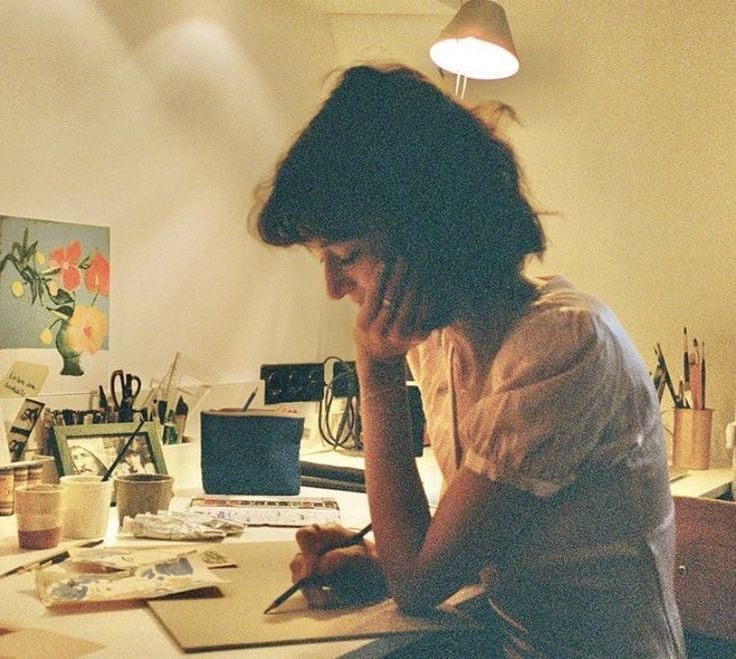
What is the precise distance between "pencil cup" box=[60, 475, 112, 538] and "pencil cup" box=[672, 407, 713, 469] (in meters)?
1.51

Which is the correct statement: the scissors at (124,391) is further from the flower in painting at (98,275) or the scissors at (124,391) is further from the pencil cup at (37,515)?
the pencil cup at (37,515)

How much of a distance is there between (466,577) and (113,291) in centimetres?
113

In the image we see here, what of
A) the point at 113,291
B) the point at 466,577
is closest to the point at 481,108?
the point at 466,577

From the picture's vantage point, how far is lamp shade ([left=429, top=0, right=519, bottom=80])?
6.95ft

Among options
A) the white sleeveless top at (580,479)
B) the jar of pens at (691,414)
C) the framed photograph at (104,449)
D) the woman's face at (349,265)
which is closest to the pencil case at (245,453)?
the framed photograph at (104,449)

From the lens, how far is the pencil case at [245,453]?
1.74 metres

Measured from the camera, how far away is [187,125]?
84.1 inches

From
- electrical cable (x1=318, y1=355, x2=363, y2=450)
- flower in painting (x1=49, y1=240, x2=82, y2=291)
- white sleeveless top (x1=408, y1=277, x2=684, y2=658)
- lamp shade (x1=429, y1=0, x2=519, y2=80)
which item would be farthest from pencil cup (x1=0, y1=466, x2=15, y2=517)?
lamp shade (x1=429, y1=0, x2=519, y2=80)

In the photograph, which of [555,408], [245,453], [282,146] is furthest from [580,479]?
[282,146]

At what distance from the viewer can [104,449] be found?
172 cm

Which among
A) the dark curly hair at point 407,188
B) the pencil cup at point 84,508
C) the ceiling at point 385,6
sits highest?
the ceiling at point 385,6

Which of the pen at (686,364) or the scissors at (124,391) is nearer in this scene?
the scissors at (124,391)

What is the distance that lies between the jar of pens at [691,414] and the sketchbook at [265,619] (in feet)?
4.60

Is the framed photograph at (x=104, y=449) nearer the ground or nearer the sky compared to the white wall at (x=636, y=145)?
nearer the ground
